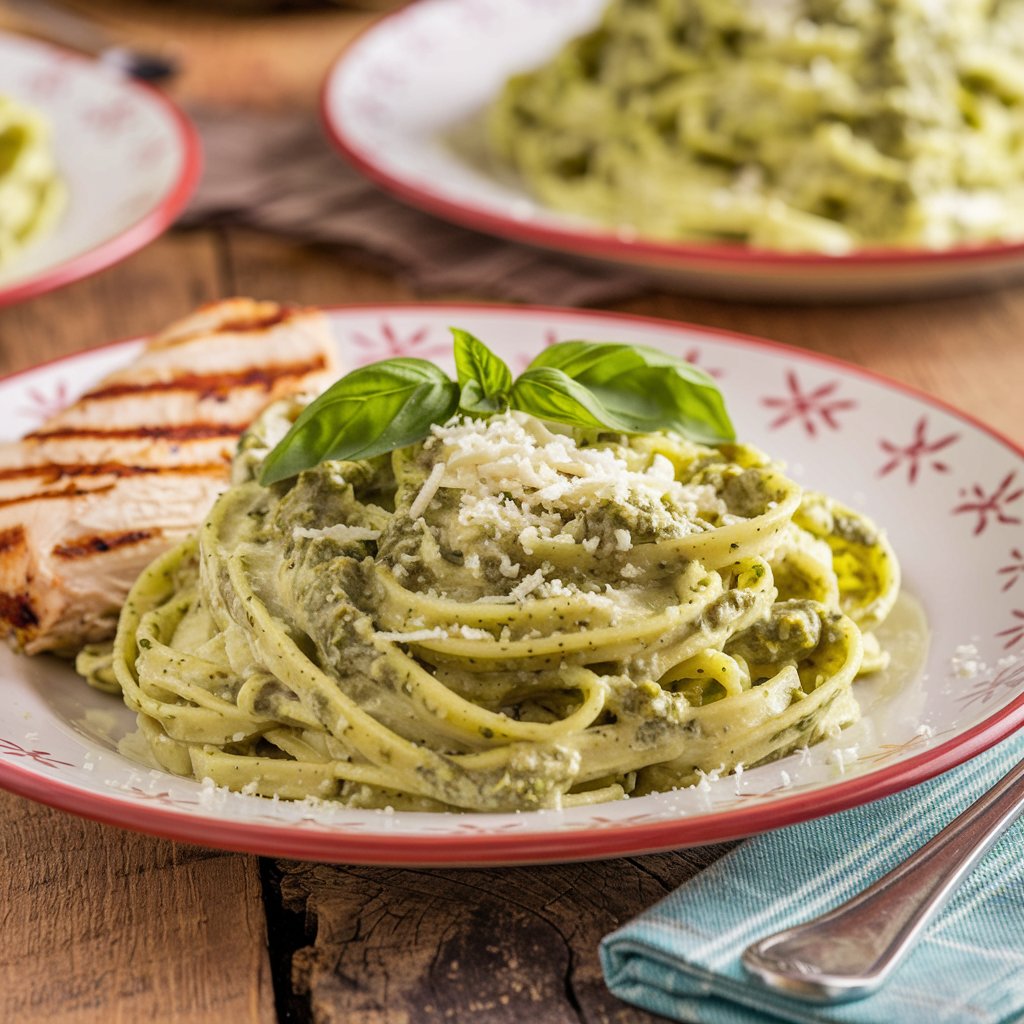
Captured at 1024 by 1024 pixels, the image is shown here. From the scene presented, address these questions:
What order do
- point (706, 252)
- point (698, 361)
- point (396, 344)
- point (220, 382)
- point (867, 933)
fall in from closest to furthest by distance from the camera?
1. point (867, 933)
2. point (220, 382)
3. point (698, 361)
4. point (396, 344)
5. point (706, 252)

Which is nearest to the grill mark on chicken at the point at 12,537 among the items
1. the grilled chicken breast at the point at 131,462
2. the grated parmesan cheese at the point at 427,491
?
the grilled chicken breast at the point at 131,462

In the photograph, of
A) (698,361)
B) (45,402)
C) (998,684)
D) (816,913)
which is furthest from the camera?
(698,361)

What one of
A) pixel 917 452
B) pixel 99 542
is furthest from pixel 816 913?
pixel 99 542

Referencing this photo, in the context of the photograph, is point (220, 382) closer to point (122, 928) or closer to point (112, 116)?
point (122, 928)

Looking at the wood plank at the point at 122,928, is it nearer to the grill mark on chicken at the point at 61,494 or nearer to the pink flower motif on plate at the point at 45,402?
the grill mark on chicken at the point at 61,494

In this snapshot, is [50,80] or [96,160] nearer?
[96,160]

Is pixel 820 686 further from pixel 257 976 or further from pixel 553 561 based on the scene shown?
pixel 257 976

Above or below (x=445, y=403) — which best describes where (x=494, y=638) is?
below
